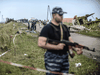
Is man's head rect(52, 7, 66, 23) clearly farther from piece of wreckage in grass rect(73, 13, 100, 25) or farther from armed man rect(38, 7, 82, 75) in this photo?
piece of wreckage in grass rect(73, 13, 100, 25)

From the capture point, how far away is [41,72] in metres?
1.97

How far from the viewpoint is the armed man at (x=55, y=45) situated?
135 centimetres

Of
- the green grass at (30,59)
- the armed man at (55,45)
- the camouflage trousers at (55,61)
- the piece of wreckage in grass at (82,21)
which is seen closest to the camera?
the armed man at (55,45)

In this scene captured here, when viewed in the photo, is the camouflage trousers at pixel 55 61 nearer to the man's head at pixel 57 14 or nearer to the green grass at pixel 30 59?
the green grass at pixel 30 59

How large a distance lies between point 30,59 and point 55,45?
105 centimetres

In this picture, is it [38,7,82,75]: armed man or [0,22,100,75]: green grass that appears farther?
[0,22,100,75]: green grass

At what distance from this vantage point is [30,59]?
84.7 inches

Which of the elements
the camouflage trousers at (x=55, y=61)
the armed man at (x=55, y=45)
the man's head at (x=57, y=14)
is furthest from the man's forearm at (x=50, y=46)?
the man's head at (x=57, y=14)

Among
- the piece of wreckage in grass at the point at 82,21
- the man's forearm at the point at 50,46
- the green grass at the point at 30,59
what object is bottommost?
the green grass at the point at 30,59

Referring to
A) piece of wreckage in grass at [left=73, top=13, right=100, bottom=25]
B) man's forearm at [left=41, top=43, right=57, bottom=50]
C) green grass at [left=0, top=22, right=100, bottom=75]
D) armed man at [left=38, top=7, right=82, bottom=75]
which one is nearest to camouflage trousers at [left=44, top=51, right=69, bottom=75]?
armed man at [left=38, top=7, right=82, bottom=75]

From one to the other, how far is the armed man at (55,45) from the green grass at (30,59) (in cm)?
46

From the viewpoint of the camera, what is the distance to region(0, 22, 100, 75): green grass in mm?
2012

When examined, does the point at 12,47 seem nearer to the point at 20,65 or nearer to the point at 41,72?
the point at 20,65

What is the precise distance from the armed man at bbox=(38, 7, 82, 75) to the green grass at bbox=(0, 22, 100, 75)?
0.46m
